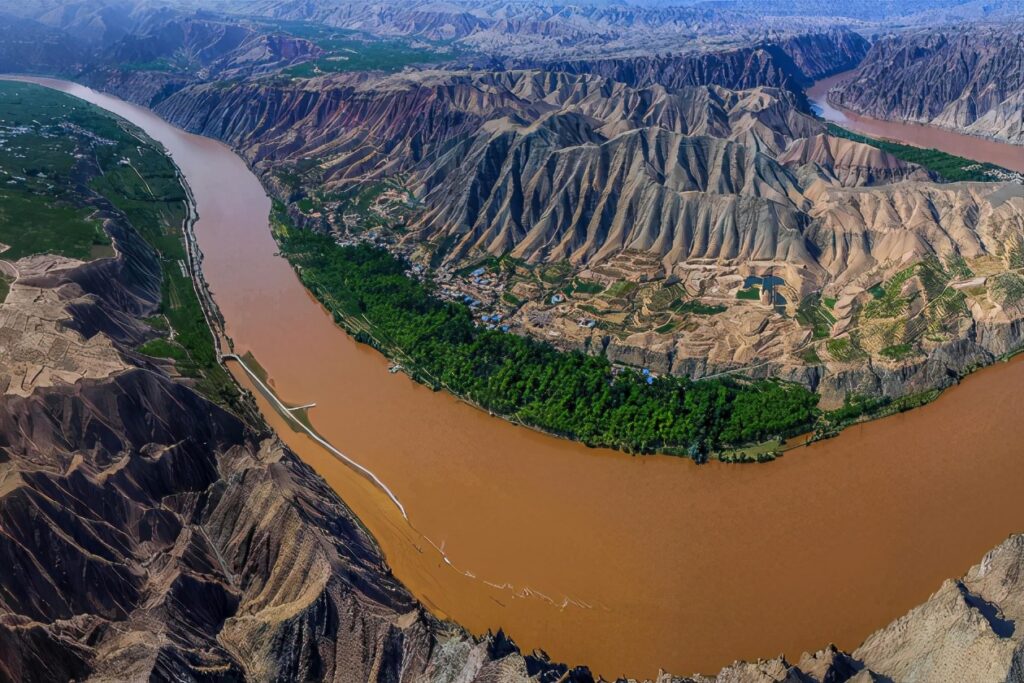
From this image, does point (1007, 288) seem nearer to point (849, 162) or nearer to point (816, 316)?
point (816, 316)

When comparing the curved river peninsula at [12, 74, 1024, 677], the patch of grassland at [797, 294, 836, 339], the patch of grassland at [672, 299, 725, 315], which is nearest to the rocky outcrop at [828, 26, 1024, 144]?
the patch of grassland at [797, 294, 836, 339]

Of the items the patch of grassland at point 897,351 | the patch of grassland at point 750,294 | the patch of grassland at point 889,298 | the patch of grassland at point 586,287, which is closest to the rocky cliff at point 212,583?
the patch of grassland at point 897,351

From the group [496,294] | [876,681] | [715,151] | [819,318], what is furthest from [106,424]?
→ [715,151]

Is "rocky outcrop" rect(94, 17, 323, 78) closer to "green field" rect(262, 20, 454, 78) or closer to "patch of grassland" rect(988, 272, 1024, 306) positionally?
"green field" rect(262, 20, 454, 78)

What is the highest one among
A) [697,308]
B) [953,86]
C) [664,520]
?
[953,86]

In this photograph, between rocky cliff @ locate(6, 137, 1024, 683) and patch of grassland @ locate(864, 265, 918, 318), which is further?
patch of grassland @ locate(864, 265, 918, 318)

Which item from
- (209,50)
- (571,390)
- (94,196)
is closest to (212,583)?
(571,390)
